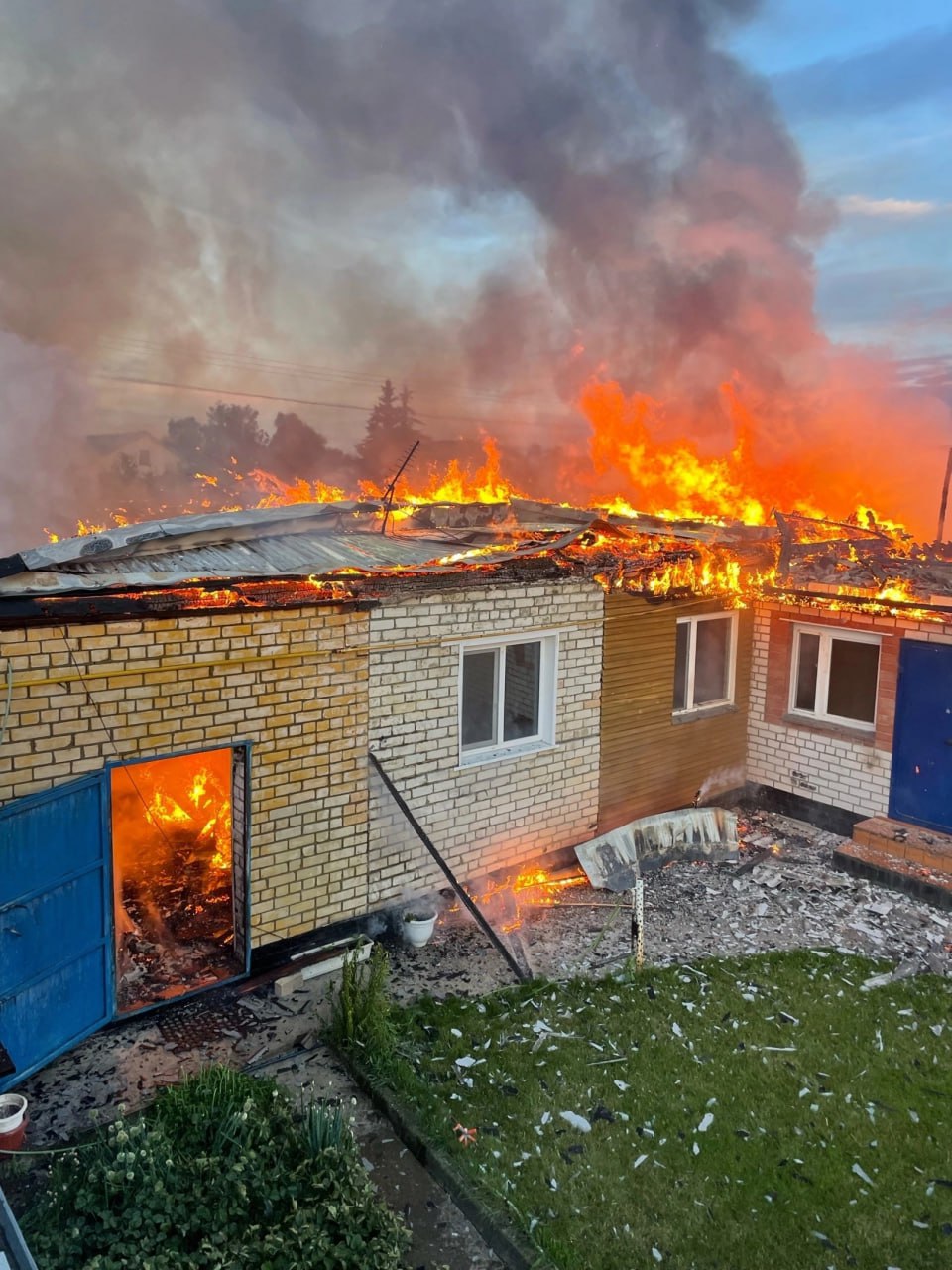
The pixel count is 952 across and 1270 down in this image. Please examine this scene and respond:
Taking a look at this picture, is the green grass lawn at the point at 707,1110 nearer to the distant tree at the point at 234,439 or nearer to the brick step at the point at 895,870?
the brick step at the point at 895,870

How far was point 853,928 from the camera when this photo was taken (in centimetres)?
827

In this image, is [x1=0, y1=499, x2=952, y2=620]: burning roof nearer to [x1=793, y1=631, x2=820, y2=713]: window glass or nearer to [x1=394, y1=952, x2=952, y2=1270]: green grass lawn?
[x1=793, y1=631, x2=820, y2=713]: window glass

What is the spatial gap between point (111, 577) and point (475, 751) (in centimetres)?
415

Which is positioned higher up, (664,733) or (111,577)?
(111,577)

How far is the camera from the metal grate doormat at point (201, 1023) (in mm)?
6168

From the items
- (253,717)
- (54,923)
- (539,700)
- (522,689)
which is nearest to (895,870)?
(539,700)

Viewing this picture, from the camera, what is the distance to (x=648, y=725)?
10117 millimetres

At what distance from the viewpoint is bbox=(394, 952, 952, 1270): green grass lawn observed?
4621 millimetres

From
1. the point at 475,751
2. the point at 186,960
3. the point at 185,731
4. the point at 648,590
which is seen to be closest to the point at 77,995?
the point at 186,960

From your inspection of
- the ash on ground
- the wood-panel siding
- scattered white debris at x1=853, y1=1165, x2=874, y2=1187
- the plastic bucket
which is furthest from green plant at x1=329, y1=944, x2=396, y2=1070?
the wood-panel siding

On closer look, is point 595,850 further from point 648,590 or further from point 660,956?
point 648,590

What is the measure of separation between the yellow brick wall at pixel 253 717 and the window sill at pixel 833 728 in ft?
21.2

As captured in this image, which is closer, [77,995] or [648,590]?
[77,995]

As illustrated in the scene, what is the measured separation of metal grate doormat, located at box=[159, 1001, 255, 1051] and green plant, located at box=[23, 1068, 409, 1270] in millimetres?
1242
